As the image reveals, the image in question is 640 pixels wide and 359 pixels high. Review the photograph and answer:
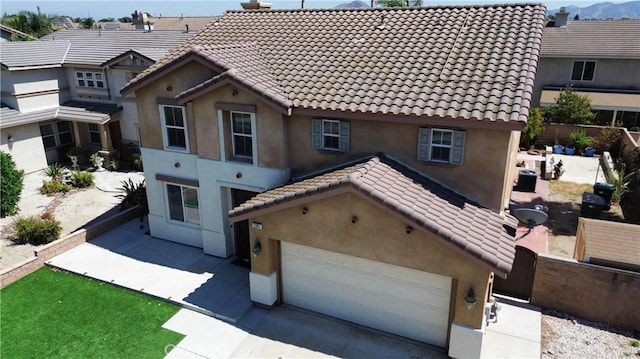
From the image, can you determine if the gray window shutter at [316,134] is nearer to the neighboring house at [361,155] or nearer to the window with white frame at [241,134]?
the neighboring house at [361,155]

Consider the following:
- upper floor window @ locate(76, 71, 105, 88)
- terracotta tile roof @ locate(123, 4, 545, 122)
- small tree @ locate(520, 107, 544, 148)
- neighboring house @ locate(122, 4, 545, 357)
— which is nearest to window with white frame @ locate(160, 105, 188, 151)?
neighboring house @ locate(122, 4, 545, 357)

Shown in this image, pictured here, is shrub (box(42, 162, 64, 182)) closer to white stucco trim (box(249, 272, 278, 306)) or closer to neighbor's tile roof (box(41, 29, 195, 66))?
neighbor's tile roof (box(41, 29, 195, 66))

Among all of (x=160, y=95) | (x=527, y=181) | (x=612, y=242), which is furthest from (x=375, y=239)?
(x=527, y=181)

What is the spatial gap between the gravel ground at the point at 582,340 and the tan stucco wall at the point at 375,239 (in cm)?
282

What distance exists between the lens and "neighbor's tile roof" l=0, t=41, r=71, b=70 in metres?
25.4

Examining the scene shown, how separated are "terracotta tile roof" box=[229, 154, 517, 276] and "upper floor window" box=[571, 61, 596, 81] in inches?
1090

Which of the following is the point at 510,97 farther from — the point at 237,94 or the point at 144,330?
the point at 144,330

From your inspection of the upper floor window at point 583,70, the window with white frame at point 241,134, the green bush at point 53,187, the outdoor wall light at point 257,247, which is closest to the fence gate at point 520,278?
the outdoor wall light at point 257,247

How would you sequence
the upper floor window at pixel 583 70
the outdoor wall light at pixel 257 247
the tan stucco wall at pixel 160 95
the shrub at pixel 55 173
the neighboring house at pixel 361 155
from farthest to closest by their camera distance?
1. the upper floor window at pixel 583 70
2. the shrub at pixel 55 173
3. the tan stucco wall at pixel 160 95
4. the outdoor wall light at pixel 257 247
5. the neighboring house at pixel 361 155

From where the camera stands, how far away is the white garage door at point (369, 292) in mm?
11391

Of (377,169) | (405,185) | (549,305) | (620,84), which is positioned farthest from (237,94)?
(620,84)

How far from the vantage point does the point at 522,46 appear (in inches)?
498

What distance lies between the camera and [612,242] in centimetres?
1253

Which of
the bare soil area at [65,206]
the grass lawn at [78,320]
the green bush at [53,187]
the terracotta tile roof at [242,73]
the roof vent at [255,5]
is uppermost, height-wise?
the roof vent at [255,5]
